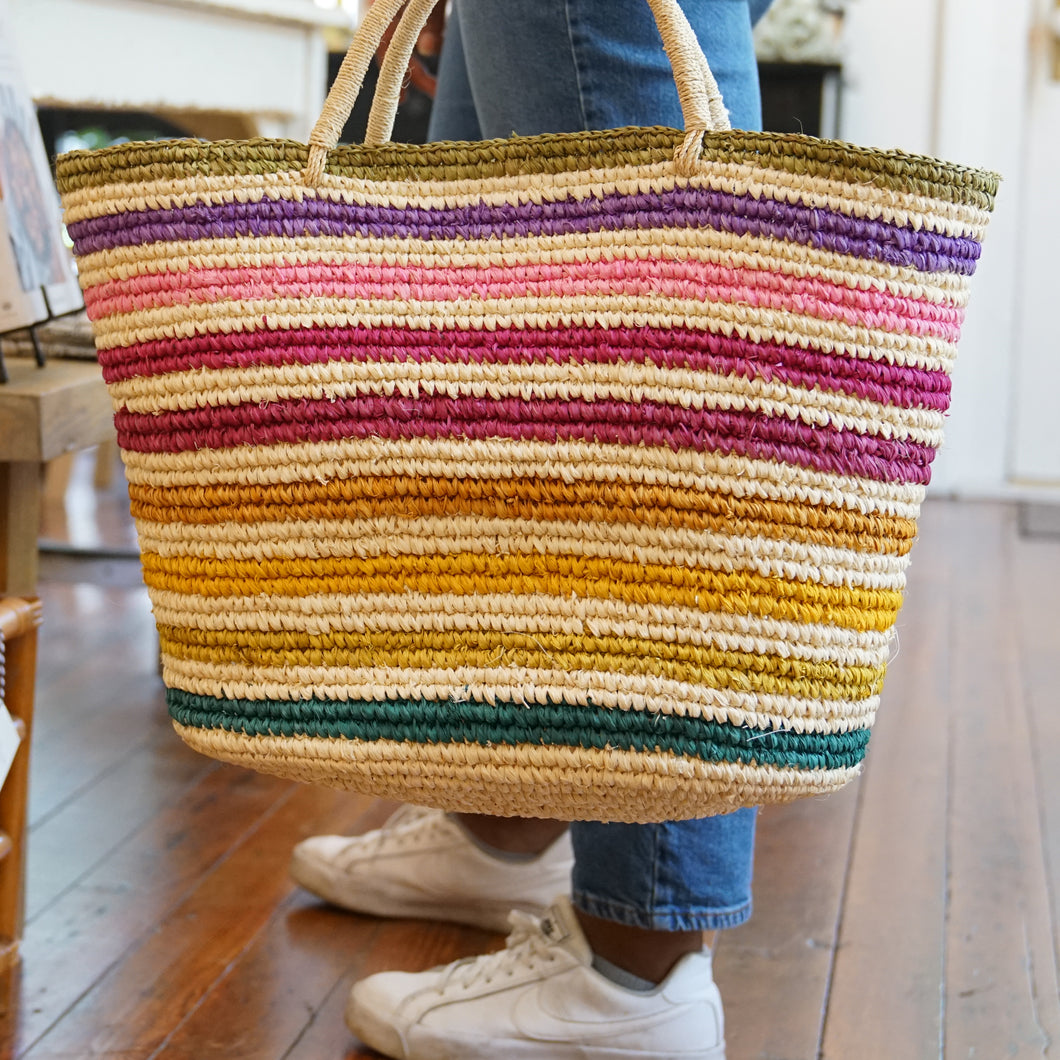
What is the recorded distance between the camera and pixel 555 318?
1.88 feet

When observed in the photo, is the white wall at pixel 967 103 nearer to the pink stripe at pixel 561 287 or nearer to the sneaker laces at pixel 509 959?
the sneaker laces at pixel 509 959

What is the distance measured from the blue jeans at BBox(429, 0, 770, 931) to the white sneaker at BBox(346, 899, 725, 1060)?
0.04 meters

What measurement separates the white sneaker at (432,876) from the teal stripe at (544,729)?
1.34 ft

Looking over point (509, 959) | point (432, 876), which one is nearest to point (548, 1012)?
point (509, 959)

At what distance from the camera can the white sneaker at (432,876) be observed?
991 mm

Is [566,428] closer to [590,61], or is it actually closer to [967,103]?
[590,61]

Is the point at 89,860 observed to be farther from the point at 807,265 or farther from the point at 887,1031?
the point at 807,265

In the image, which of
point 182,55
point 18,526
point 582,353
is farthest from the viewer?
point 182,55

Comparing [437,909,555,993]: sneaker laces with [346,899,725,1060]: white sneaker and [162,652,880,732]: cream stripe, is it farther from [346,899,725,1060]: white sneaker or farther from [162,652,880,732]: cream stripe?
[162,652,880,732]: cream stripe

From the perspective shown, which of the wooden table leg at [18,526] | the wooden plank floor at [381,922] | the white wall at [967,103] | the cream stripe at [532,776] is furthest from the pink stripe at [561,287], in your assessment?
the white wall at [967,103]

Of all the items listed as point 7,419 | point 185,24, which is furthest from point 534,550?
point 185,24

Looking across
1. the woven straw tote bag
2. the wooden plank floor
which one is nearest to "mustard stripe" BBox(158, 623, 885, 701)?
the woven straw tote bag

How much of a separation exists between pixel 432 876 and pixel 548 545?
1.61ft

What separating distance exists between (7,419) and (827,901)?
0.73 meters
